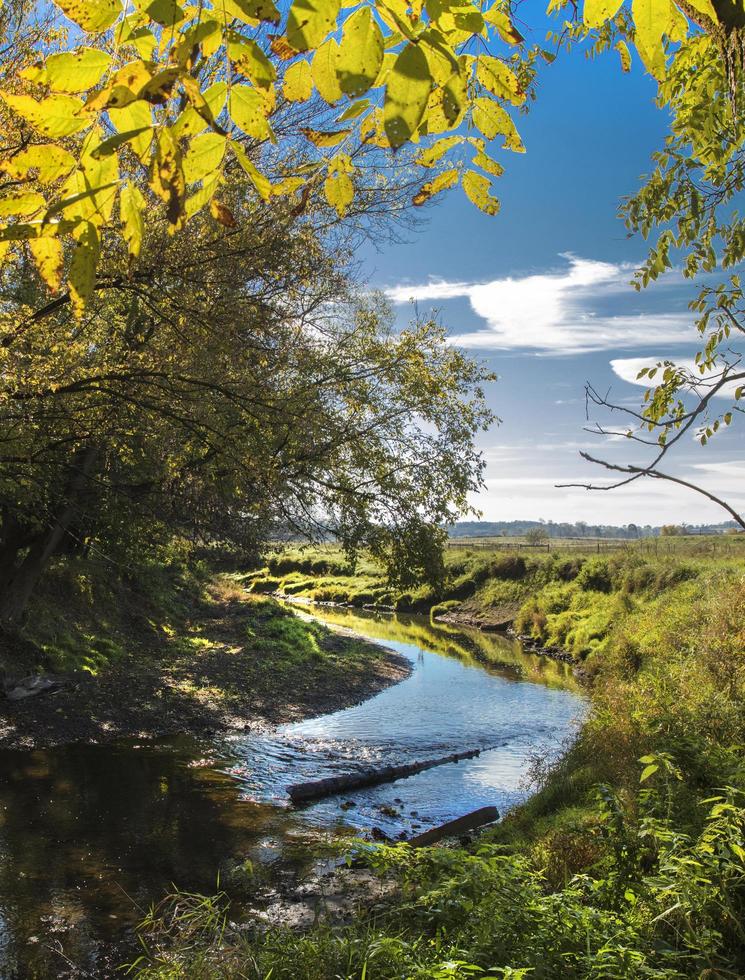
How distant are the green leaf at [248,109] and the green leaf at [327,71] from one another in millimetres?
225

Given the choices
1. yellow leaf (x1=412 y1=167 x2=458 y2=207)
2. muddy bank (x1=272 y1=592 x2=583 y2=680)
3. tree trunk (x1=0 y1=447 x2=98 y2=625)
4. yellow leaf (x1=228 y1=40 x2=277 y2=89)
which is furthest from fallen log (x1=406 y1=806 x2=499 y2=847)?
muddy bank (x1=272 y1=592 x2=583 y2=680)

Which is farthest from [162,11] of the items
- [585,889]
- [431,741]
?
[431,741]

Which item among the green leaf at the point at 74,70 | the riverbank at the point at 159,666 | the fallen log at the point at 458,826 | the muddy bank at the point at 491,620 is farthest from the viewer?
the muddy bank at the point at 491,620

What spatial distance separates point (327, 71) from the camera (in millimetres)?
1190

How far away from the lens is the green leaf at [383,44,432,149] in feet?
3.76

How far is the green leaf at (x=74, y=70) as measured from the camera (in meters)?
1.24

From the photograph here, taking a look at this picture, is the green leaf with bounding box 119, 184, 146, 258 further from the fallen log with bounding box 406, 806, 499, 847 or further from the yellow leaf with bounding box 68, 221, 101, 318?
the fallen log with bounding box 406, 806, 499, 847

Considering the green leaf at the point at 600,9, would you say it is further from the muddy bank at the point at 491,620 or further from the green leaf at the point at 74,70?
the muddy bank at the point at 491,620

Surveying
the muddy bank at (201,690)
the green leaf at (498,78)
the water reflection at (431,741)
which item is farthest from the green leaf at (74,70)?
the muddy bank at (201,690)

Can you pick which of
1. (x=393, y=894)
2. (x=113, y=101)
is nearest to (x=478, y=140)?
(x=113, y=101)

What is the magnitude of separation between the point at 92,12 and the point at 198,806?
36.2 ft

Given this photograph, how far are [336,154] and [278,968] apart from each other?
5.04 meters

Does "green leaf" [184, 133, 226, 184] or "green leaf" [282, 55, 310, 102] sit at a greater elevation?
"green leaf" [282, 55, 310, 102]

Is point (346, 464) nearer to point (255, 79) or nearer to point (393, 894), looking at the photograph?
point (393, 894)
